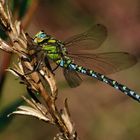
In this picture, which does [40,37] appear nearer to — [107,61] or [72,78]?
[72,78]

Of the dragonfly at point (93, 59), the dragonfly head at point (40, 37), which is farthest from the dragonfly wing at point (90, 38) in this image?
the dragonfly head at point (40, 37)

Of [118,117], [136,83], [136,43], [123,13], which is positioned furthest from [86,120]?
[123,13]

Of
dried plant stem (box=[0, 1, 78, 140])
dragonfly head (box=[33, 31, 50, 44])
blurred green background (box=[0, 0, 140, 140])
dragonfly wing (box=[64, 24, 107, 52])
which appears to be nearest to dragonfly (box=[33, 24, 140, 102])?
dragonfly wing (box=[64, 24, 107, 52])

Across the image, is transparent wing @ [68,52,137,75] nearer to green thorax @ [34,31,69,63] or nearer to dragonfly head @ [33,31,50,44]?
green thorax @ [34,31,69,63]

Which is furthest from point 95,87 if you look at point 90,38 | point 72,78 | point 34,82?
point 34,82

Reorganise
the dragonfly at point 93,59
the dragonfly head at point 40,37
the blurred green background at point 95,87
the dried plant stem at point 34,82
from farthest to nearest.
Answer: the blurred green background at point 95,87, the dragonfly at point 93,59, the dragonfly head at point 40,37, the dried plant stem at point 34,82

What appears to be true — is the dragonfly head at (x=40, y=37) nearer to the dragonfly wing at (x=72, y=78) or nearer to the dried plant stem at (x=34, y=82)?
the dragonfly wing at (x=72, y=78)
